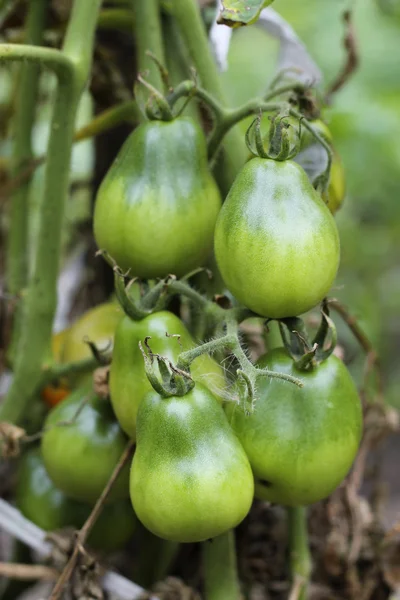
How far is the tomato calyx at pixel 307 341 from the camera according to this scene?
67 centimetres

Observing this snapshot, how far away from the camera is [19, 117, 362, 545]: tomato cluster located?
61 cm

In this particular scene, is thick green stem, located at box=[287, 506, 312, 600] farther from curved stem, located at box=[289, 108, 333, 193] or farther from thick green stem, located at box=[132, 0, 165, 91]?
thick green stem, located at box=[132, 0, 165, 91]

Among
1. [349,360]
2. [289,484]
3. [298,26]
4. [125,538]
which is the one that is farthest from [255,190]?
[298,26]

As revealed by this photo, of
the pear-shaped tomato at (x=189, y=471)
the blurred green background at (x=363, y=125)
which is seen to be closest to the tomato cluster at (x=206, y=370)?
the pear-shaped tomato at (x=189, y=471)

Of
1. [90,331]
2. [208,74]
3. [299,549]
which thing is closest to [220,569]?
[299,549]

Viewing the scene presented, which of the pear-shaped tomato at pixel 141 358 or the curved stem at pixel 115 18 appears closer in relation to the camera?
the pear-shaped tomato at pixel 141 358

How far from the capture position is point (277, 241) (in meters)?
0.62

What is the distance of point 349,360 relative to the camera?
3.15 feet

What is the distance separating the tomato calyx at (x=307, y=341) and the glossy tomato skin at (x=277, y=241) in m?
0.03

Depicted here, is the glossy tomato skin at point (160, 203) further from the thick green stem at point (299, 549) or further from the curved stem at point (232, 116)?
the thick green stem at point (299, 549)

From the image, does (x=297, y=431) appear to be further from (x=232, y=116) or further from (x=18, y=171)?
(x=18, y=171)

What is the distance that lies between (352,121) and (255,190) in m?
1.29

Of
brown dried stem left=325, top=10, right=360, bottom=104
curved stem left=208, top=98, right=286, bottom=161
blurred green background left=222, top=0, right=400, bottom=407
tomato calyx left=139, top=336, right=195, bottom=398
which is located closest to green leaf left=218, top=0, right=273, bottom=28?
curved stem left=208, top=98, right=286, bottom=161

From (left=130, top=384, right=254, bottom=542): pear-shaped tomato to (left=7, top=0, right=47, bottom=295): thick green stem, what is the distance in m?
0.54
